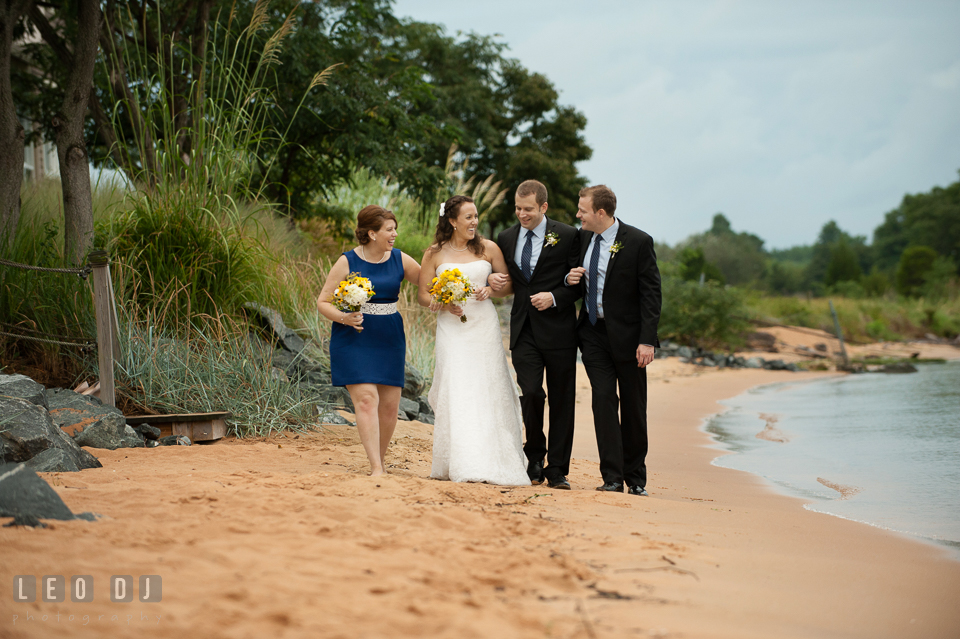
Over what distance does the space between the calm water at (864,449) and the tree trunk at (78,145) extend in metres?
6.72

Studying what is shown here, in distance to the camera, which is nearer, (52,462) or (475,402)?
(52,462)

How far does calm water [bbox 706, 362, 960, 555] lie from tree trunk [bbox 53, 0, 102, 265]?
22.0 feet

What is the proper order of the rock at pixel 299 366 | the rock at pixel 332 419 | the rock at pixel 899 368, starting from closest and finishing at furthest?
1. the rock at pixel 332 419
2. the rock at pixel 299 366
3. the rock at pixel 899 368

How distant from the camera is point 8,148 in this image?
7066 mm

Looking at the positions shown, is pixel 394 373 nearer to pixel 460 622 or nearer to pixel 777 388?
pixel 460 622

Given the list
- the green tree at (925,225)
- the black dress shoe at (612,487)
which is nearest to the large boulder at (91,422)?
the black dress shoe at (612,487)

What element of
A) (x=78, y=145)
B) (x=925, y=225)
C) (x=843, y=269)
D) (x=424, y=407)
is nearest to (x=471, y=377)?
(x=424, y=407)

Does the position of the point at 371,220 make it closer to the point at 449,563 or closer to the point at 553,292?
the point at 553,292

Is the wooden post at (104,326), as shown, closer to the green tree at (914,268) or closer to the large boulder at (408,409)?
the large boulder at (408,409)

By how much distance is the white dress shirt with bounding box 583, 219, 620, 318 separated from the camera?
5.34 metres

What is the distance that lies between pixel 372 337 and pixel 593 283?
165 cm

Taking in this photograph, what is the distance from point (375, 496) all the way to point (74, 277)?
13.8 feet

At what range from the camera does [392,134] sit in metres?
12.9

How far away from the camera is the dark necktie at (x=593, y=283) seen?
17.5 feet
